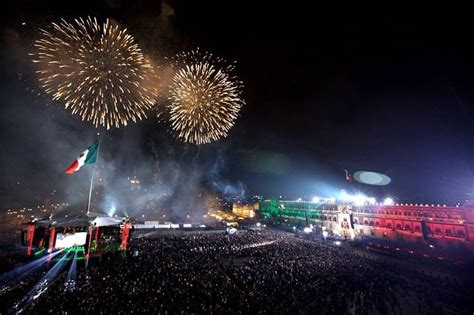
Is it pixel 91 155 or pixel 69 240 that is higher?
pixel 91 155

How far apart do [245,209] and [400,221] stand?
224 feet

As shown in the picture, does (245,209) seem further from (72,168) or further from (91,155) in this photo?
(72,168)

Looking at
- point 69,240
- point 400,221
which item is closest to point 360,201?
point 400,221

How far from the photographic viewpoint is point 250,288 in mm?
15219

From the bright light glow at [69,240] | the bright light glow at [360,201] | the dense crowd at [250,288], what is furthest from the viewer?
the bright light glow at [360,201]

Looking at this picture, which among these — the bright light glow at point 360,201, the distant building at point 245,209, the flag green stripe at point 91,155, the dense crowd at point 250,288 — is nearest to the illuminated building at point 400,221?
the bright light glow at point 360,201

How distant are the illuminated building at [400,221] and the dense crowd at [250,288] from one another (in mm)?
15490

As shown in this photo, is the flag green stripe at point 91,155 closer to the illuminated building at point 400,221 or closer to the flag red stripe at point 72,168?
the flag red stripe at point 72,168

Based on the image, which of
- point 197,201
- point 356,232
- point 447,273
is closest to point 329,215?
point 356,232

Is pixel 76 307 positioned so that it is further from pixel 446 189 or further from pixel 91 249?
pixel 446 189

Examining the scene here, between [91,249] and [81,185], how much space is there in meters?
79.0

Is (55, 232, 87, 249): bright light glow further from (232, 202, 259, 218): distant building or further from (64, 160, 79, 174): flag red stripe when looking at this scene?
(232, 202, 259, 218): distant building

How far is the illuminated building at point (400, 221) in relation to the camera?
29531 mm

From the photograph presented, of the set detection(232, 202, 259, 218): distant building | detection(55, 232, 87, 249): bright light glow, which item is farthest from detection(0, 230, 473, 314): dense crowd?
detection(232, 202, 259, 218): distant building
